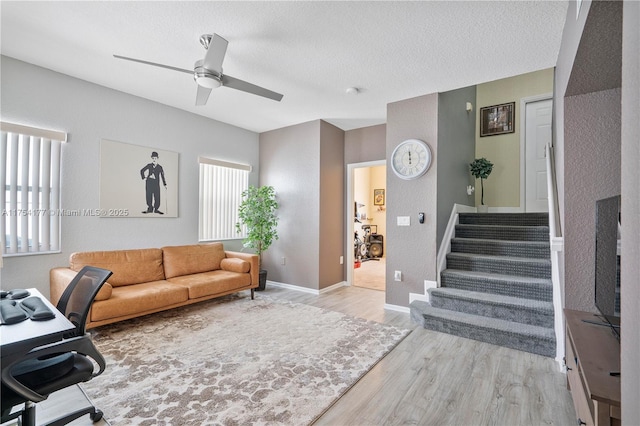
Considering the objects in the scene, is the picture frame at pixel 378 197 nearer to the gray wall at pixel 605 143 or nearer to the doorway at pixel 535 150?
the doorway at pixel 535 150

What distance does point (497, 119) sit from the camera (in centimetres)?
535

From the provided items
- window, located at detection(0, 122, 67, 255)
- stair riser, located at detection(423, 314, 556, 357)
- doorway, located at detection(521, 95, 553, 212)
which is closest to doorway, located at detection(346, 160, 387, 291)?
doorway, located at detection(521, 95, 553, 212)

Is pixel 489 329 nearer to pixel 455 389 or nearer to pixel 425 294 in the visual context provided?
pixel 425 294

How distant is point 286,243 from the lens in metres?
5.12

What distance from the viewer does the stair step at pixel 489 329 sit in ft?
8.69

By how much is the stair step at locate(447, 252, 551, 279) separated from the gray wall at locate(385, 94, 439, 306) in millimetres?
399

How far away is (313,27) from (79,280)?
250 cm

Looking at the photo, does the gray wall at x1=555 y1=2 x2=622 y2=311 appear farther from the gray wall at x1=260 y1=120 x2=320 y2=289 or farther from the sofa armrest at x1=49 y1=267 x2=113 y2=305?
the sofa armrest at x1=49 y1=267 x2=113 y2=305

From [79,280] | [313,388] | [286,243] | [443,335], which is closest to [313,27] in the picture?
[79,280]

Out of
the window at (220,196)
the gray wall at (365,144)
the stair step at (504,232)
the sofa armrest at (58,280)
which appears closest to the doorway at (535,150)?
the stair step at (504,232)

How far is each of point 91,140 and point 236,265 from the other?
2.29 m

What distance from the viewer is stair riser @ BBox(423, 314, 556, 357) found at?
2629 mm

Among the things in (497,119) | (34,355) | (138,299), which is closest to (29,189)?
(138,299)

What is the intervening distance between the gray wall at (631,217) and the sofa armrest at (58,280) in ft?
12.2
